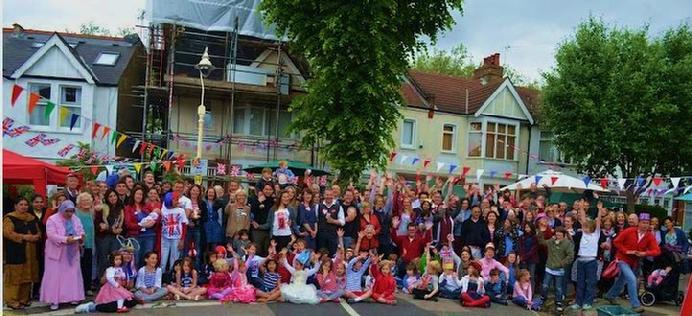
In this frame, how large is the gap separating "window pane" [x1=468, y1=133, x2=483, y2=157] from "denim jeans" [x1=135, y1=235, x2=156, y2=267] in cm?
2288

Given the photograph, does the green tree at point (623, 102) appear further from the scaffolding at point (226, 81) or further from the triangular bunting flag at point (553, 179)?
the scaffolding at point (226, 81)

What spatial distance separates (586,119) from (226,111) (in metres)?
14.7

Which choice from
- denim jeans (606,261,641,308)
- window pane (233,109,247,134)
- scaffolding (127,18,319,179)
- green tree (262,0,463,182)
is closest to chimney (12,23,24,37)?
scaffolding (127,18,319,179)

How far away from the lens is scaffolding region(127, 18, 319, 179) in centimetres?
2517

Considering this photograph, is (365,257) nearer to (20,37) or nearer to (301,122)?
(301,122)

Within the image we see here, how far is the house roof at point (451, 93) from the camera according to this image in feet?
101

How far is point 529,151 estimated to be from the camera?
3231 cm

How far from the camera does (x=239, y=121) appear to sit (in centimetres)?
2700

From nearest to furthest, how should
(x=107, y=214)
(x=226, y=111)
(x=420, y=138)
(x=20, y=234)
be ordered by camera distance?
(x=20, y=234) < (x=107, y=214) < (x=226, y=111) < (x=420, y=138)

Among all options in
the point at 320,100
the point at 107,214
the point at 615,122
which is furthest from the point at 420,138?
the point at 107,214

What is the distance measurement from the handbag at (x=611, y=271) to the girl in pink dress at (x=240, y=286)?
6.77 m

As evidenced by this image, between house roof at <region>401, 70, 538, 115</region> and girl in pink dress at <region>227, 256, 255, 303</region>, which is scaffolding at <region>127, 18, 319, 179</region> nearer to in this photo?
house roof at <region>401, 70, 538, 115</region>

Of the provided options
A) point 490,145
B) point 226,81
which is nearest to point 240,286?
point 226,81

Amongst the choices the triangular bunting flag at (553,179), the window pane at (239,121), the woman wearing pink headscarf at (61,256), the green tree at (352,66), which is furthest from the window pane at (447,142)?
the woman wearing pink headscarf at (61,256)
